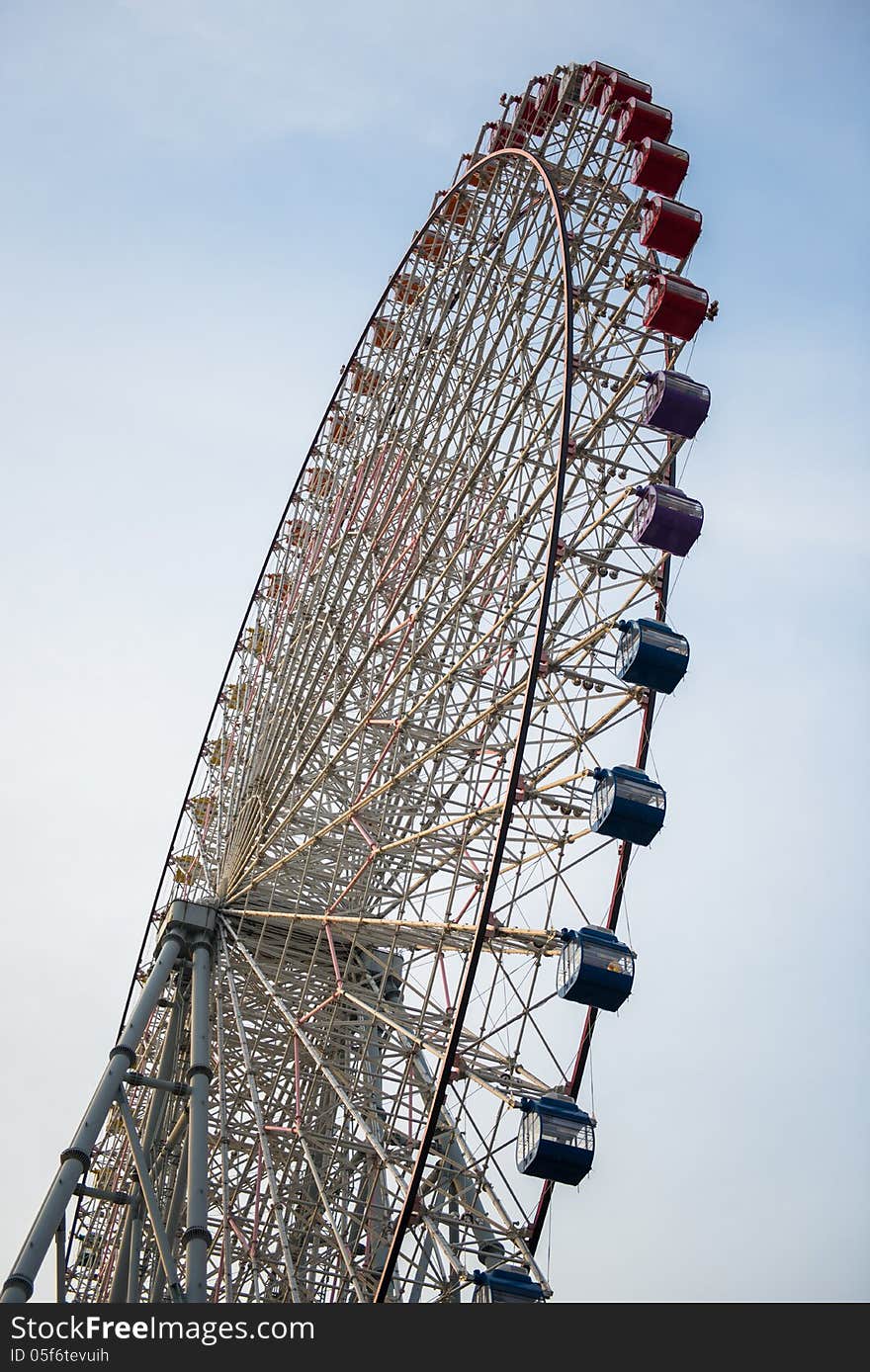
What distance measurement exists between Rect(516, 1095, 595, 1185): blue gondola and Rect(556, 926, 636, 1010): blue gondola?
114cm

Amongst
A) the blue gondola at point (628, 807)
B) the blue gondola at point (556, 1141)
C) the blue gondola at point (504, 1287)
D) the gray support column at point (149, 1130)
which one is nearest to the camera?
the blue gondola at point (504, 1287)

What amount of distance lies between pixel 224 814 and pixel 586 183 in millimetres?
11949

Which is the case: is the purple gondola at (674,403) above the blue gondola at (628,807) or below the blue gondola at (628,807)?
above

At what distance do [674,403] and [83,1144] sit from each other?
1150cm

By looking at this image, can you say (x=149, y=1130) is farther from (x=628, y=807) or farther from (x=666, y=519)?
(x=666, y=519)

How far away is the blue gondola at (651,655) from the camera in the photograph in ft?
55.2

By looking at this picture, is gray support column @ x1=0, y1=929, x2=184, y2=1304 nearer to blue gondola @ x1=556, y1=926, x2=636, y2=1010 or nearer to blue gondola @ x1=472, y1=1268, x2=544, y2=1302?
blue gondola @ x1=472, y1=1268, x2=544, y2=1302

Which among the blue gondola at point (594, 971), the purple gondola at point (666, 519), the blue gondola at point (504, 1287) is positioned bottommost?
the blue gondola at point (504, 1287)

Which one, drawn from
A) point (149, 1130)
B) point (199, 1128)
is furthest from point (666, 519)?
point (149, 1130)

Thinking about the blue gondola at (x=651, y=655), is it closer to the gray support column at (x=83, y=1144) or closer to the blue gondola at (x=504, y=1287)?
the blue gondola at (x=504, y=1287)

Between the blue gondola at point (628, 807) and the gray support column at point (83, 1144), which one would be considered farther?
the gray support column at point (83, 1144)

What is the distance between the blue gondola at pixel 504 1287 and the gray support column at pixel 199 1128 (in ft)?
10.7

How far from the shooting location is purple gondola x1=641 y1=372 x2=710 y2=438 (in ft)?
58.1

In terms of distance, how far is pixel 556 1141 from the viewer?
15352 mm
